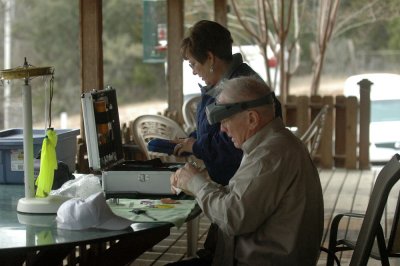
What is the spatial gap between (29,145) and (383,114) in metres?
10.2

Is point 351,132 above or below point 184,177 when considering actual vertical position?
below

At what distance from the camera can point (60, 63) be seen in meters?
21.9

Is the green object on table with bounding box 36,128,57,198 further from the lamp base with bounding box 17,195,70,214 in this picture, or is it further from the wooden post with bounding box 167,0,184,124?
the wooden post with bounding box 167,0,184,124

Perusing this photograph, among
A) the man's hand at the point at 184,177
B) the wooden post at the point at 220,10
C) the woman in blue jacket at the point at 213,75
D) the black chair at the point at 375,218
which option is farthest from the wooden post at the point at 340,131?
the man's hand at the point at 184,177

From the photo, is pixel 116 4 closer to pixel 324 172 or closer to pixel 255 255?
pixel 324 172

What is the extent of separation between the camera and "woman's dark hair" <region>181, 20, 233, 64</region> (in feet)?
11.7

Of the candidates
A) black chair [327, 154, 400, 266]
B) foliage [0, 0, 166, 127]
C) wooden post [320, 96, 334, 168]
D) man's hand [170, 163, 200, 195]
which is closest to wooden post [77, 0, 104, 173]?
man's hand [170, 163, 200, 195]

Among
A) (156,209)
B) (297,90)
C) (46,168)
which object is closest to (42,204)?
(46,168)

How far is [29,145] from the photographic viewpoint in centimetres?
307

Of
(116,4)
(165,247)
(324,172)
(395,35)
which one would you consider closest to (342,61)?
(395,35)

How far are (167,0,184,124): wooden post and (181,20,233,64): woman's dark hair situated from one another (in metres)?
4.08

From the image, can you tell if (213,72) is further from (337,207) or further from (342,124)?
(342,124)

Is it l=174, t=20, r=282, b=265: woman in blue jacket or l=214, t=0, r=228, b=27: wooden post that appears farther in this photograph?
l=214, t=0, r=228, b=27: wooden post

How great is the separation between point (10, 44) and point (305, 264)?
15.8 m
